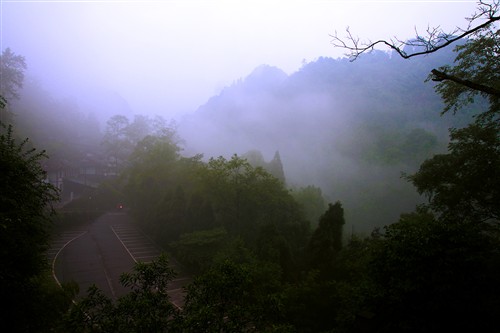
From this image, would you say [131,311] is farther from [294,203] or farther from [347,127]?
[347,127]

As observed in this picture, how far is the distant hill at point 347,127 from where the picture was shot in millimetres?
37562

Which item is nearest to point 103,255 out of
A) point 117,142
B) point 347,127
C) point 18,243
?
point 18,243

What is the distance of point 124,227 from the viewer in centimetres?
3058

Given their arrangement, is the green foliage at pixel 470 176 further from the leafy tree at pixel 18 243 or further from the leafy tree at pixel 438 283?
the leafy tree at pixel 18 243

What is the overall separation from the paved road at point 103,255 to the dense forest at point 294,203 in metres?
1.57

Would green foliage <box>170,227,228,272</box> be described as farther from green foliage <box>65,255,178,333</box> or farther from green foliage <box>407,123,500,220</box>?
green foliage <box>65,255,178,333</box>

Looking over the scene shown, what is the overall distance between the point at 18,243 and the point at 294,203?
1725cm

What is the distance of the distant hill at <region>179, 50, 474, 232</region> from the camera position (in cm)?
3756

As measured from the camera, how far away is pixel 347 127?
158ft

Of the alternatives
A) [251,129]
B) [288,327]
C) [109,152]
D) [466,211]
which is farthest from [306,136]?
[288,327]

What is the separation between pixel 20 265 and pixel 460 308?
9.71m

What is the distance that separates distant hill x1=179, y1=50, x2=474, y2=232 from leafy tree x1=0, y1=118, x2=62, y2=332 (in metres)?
29.4

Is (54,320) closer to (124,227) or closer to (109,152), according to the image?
(124,227)

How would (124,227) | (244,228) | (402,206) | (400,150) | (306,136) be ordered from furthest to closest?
(306,136) → (400,150) → (402,206) → (124,227) → (244,228)
